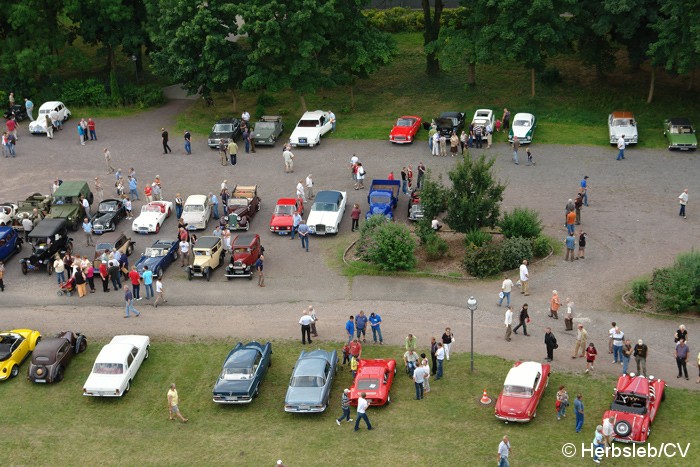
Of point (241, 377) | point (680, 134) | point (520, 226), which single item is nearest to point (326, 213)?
point (520, 226)

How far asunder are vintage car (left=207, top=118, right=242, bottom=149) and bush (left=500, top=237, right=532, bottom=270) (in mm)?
20288

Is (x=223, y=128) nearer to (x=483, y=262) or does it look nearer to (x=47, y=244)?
(x=47, y=244)

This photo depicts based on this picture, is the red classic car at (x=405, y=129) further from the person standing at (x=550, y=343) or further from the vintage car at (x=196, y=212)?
the person standing at (x=550, y=343)

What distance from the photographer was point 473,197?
44.5m

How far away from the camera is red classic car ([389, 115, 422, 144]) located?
57.3 m

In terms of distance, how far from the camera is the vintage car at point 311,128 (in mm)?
57406

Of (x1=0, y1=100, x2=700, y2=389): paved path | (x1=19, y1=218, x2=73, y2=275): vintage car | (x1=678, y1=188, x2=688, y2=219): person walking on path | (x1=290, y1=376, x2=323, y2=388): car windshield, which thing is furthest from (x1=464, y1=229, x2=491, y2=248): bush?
(x1=19, y1=218, x2=73, y2=275): vintage car

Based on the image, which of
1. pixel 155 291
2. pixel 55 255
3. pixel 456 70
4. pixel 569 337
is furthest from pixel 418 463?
pixel 456 70

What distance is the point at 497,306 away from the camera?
4031cm

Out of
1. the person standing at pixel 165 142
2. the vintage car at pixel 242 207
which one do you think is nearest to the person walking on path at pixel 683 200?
the vintage car at pixel 242 207

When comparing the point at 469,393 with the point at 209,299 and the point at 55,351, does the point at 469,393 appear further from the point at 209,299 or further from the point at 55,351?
the point at 55,351

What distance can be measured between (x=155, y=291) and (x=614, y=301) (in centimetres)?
1901

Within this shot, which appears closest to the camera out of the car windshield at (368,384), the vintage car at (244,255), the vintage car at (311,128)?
the car windshield at (368,384)

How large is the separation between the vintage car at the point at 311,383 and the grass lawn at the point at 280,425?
505 mm
